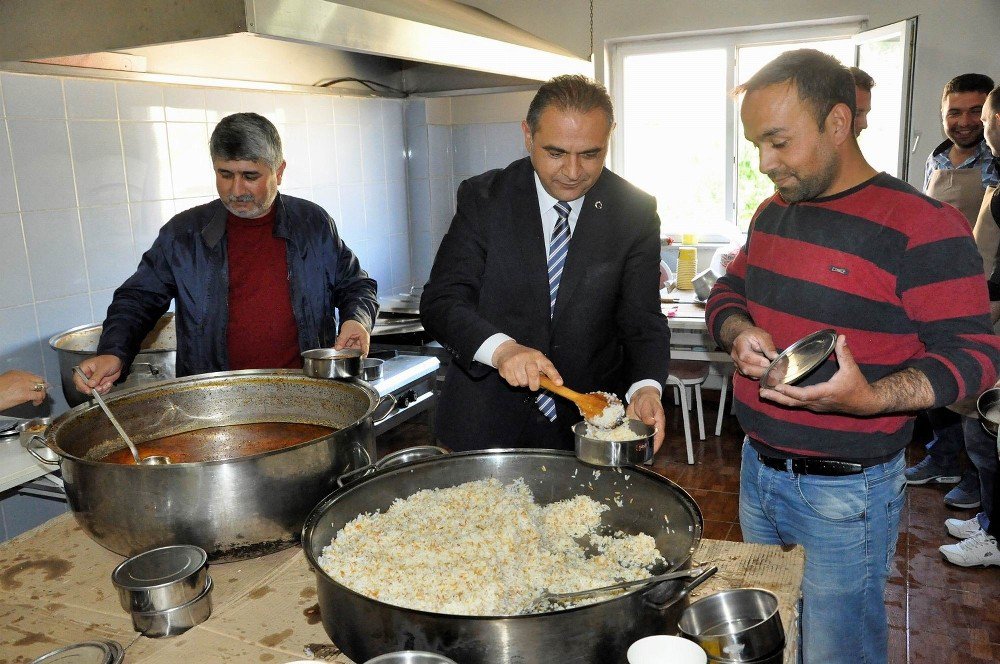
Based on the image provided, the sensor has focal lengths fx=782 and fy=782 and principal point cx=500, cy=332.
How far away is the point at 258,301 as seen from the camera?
246 cm

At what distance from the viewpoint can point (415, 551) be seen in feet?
4.33

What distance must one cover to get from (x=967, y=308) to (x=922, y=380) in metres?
0.18

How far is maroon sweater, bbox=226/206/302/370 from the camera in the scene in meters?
2.45

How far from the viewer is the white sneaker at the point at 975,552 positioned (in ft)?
10.3

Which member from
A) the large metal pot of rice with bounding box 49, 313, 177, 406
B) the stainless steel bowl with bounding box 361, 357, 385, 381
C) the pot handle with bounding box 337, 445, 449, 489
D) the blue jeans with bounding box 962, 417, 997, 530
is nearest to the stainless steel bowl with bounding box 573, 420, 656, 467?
the pot handle with bounding box 337, 445, 449, 489

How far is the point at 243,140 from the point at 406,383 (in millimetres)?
1297

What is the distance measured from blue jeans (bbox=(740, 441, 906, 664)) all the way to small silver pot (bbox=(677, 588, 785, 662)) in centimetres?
68

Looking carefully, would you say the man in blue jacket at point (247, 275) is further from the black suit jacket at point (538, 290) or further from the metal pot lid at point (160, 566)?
the metal pot lid at point (160, 566)

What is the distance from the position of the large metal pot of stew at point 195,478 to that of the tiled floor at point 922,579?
2.12 metres

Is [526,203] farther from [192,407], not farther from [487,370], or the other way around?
[192,407]

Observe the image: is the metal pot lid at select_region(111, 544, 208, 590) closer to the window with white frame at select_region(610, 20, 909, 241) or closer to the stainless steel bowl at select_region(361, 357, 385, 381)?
the stainless steel bowl at select_region(361, 357, 385, 381)

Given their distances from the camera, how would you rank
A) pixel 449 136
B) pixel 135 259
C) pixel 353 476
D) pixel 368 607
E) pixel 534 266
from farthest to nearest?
pixel 449 136
pixel 135 259
pixel 534 266
pixel 353 476
pixel 368 607

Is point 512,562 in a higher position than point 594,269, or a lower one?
lower

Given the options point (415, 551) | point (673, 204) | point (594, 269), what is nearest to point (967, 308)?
point (594, 269)
